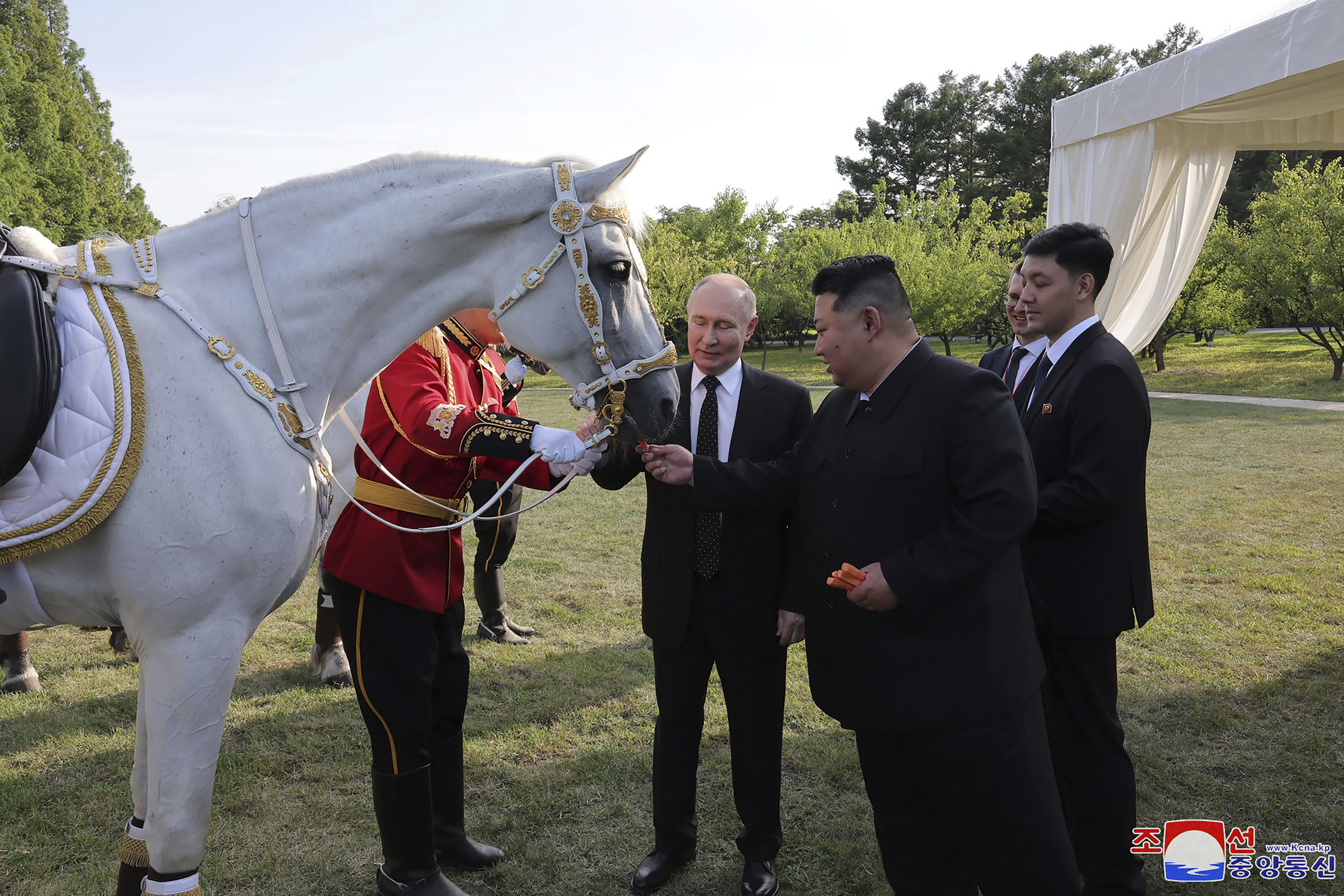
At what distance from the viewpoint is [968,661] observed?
2129 mm

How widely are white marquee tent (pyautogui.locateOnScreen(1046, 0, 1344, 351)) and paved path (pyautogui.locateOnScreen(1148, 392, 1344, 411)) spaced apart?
11799 millimetres

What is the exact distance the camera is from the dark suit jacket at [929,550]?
6.75 ft

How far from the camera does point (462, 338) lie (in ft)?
9.37

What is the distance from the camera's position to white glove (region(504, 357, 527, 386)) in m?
3.40

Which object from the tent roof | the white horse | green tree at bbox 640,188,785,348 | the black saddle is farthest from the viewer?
green tree at bbox 640,188,785,348

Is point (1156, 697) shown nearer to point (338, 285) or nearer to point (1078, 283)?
point (1078, 283)

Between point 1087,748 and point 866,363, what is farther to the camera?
point 1087,748

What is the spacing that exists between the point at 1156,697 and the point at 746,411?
11.0ft

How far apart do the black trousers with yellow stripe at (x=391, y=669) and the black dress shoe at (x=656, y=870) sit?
970mm

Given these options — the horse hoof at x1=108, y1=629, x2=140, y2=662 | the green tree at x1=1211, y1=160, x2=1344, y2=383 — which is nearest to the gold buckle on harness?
the horse hoof at x1=108, y1=629, x2=140, y2=662

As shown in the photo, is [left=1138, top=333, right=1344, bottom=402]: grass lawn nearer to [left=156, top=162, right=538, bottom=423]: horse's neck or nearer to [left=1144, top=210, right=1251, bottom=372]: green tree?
[left=1144, top=210, right=1251, bottom=372]: green tree

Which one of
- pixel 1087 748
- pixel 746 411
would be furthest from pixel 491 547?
pixel 1087 748

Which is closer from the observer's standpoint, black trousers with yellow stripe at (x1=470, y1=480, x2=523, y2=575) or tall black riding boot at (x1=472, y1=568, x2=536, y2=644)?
black trousers with yellow stripe at (x1=470, y1=480, x2=523, y2=575)

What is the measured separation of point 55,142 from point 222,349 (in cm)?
3033
